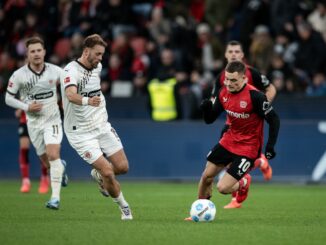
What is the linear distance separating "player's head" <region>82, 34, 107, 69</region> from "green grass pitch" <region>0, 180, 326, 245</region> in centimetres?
191

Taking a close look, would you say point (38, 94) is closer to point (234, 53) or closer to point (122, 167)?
point (122, 167)

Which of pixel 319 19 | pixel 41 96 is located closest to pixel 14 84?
pixel 41 96

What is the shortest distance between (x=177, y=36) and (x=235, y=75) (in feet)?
33.9

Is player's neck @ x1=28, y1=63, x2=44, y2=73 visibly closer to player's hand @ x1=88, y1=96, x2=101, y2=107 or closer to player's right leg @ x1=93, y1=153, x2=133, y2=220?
player's right leg @ x1=93, y1=153, x2=133, y2=220

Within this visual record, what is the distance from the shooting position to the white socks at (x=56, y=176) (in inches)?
504

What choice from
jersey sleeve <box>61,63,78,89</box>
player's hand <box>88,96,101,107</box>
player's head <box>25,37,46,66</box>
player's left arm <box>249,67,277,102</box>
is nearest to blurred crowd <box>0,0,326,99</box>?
player's head <box>25,37,46,66</box>

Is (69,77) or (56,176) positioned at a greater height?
(69,77)

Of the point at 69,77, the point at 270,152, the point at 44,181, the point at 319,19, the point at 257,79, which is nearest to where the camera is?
the point at 270,152

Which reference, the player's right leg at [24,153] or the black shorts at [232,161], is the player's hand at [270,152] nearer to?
the black shorts at [232,161]

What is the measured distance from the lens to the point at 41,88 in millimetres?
14062

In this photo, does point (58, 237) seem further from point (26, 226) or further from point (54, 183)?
point (54, 183)

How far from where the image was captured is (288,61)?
790 inches

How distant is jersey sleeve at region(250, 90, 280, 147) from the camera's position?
1120 centimetres

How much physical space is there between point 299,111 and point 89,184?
4.44m
